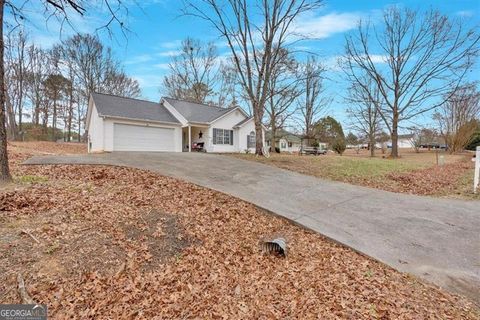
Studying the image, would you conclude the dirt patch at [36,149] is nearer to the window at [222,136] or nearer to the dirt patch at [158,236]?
the window at [222,136]

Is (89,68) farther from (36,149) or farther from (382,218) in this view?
(382,218)

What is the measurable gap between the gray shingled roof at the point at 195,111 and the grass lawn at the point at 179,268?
618 inches

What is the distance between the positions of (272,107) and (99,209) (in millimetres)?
23630

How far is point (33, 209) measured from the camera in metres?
4.49

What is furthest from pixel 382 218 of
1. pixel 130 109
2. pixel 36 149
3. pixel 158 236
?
pixel 36 149

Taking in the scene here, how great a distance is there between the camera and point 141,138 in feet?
58.7

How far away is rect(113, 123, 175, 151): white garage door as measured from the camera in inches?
665

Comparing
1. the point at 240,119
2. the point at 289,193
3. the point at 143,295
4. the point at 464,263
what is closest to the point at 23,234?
the point at 143,295

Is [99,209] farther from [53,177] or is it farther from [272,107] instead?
[272,107]

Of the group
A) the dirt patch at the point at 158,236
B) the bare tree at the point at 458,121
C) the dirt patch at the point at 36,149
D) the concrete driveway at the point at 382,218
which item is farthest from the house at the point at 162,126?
the bare tree at the point at 458,121

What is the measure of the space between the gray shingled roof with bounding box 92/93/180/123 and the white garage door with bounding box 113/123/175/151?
737 mm

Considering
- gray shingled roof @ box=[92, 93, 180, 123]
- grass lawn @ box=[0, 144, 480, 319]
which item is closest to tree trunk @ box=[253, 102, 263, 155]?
gray shingled roof @ box=[92, 93, 180, 123]

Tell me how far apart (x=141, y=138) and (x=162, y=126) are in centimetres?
187

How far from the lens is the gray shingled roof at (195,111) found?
20703 mm
